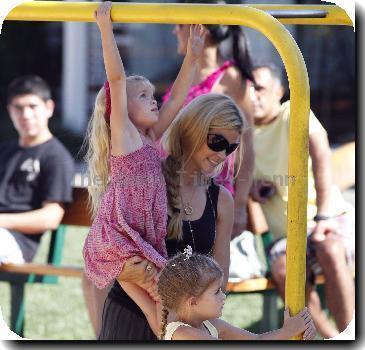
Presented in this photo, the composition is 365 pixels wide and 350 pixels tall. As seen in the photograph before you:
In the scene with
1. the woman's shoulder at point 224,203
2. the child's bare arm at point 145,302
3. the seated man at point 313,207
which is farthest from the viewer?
the seated man at point 313,207

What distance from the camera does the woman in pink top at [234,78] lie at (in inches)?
169

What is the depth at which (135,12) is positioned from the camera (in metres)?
2.90

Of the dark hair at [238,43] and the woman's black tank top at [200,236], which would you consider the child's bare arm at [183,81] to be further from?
the dark hair at [238,43]

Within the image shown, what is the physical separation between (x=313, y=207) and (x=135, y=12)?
2.23m

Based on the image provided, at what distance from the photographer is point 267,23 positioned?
2807 mm

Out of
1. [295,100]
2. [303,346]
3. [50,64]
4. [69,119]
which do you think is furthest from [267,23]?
[50,64]

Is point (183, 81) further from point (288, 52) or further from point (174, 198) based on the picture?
point (288, 52)

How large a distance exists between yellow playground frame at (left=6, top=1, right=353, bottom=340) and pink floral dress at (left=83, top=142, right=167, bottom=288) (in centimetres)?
40

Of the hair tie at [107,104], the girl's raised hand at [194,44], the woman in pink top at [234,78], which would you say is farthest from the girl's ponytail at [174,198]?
the woman in pink top at [234,78]

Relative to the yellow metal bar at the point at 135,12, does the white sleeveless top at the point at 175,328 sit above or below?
below

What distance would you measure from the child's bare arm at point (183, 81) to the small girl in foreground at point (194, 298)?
0.53 m

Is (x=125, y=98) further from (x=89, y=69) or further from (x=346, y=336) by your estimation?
(x=89, y=69)

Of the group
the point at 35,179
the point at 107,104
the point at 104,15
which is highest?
the point at 104,15

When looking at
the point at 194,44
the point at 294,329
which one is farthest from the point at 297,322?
the point at 194,44
